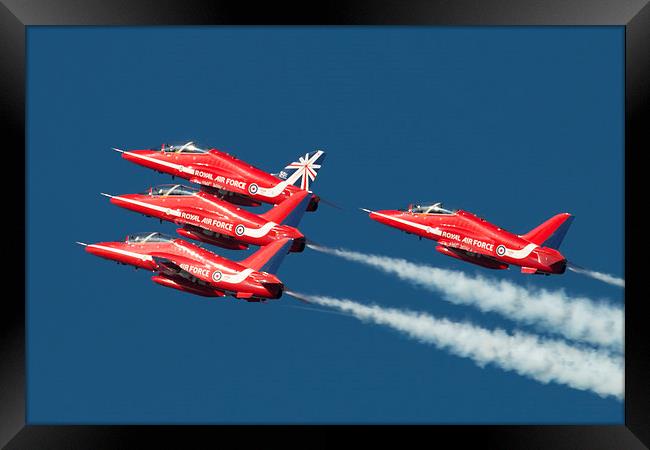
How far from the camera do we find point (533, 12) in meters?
38.0

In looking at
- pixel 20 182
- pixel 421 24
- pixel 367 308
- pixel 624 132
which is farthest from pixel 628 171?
pixel 20 182

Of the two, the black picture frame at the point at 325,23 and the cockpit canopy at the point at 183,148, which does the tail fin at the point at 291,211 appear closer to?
the cockpit canopy at the point at 183,148

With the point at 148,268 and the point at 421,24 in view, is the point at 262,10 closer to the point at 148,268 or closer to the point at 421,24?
the point at 421,24

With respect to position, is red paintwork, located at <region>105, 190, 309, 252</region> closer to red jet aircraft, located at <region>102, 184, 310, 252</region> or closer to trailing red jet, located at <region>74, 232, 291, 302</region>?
red jet aircraft, located at <region>102, 184, 310, 252</region>

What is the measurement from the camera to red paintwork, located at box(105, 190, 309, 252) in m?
46.1

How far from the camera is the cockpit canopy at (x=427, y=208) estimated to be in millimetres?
48344

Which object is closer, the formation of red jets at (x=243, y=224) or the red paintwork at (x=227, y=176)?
the formation of red jets at (x=243, y=224)

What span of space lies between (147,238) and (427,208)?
853 centimetres

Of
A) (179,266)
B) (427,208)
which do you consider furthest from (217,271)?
(427,208)

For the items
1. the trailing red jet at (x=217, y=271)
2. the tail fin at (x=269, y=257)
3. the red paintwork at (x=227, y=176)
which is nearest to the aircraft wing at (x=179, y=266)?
the trailing red jet at (x=217, y=271)

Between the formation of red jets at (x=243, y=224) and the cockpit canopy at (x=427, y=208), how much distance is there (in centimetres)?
3

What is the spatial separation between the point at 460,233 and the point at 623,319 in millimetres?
9139

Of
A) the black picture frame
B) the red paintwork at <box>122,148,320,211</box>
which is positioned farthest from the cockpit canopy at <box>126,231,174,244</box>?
the black picture frame

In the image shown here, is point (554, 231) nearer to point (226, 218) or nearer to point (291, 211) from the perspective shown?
point (291, 211)
